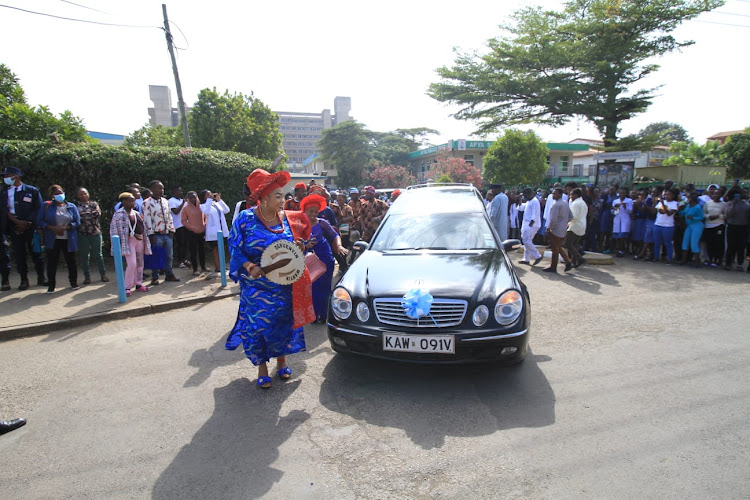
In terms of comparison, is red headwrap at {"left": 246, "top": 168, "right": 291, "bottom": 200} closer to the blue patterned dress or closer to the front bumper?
the blue patterned dress

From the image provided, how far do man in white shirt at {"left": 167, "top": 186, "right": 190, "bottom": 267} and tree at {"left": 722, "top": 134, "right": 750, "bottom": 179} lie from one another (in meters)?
32.6

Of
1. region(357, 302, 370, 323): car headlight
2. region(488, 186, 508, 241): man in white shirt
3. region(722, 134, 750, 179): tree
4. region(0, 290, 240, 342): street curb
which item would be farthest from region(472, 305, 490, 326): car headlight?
region(722, 134, 750, 179): tree

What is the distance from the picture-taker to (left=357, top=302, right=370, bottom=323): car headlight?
3487 mm

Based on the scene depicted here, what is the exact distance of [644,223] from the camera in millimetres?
10281

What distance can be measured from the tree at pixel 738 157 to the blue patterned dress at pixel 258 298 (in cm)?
3322

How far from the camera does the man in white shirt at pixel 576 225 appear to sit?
855 centimetres

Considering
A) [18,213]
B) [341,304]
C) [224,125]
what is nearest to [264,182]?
[341,304]

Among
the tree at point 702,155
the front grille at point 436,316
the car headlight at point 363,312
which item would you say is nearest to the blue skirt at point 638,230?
the front grille at point 436,316

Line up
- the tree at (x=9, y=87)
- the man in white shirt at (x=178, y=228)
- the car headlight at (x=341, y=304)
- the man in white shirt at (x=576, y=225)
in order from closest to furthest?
the car headlight at (x=341, y=304)
the man in white shirt at (x=576, y=225)
the man in white shirt at (x=178, y=228)
the tree at (x=9, y=87)

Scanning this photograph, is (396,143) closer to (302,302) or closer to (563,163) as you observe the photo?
(563,163)

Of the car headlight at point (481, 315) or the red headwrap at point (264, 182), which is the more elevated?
the red headwrap at point (264, 182)

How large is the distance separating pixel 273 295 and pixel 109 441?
60.0 inches

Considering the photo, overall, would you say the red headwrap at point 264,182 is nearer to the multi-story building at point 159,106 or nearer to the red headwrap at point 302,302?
the red headwrap at point 302,302

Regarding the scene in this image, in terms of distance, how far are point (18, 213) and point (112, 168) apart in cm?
288
